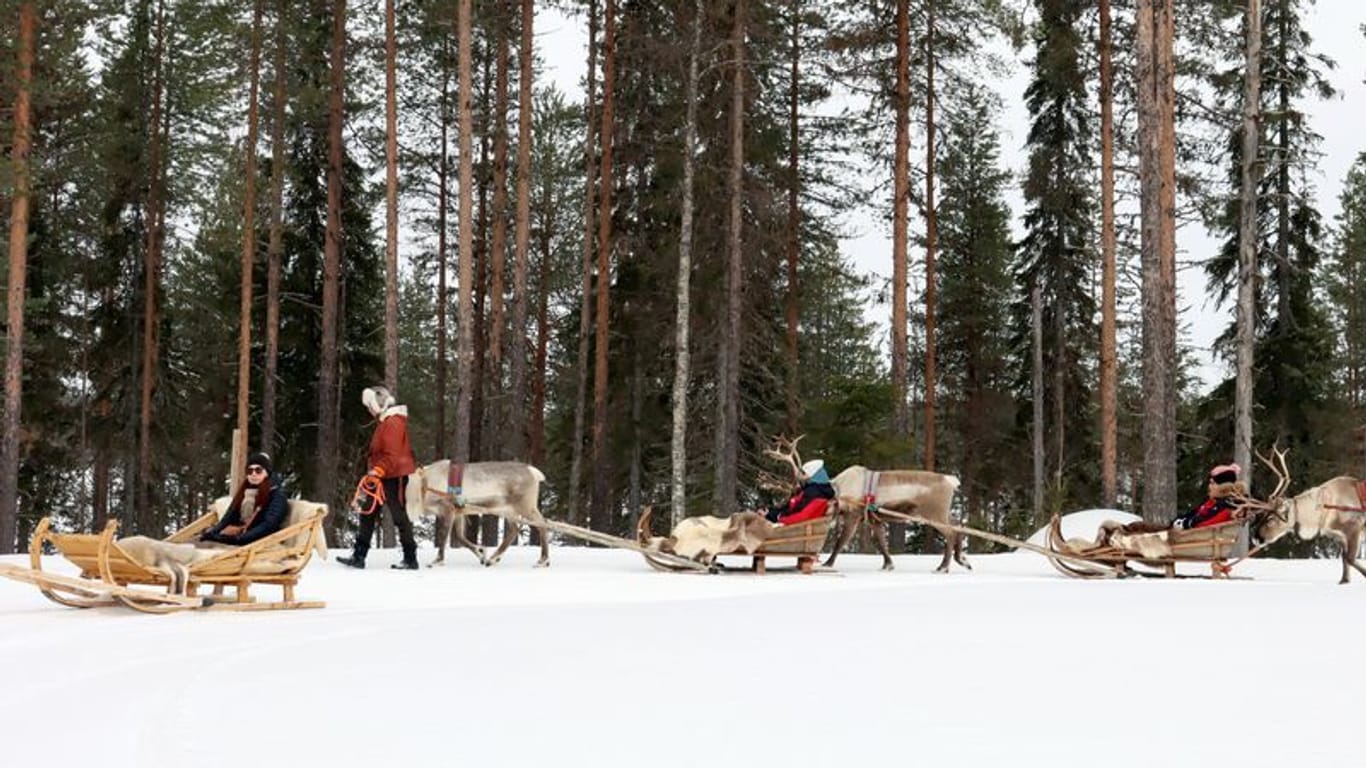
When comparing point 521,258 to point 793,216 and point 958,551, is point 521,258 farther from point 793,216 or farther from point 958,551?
point 958,551

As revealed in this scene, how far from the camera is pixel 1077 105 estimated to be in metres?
28.2

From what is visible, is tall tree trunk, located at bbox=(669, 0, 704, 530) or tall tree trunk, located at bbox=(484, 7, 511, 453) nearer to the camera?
tall tree trunk, located at bbox=(669, 0, 704, 530)

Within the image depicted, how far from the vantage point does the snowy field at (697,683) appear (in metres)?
4.44

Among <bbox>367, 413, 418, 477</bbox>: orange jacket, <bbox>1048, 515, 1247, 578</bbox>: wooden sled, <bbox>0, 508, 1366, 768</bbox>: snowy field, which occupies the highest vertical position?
<bbox>367, 413, 418, 477</bbox>: orange jacket

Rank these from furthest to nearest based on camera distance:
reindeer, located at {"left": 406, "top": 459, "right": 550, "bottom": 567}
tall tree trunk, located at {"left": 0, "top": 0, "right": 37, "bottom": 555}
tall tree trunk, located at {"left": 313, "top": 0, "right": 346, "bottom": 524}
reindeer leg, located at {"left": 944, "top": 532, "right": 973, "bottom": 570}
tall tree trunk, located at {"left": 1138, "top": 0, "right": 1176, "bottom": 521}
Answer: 1. tall tree trunk, located at {"left": 313, "top": 0, "right": 346, "bottom": 524}
2. tall tree trunk, located at {"left": 0, "top": 0, "right": 37, "bottom": 555}
3. tall tree trunk, located at {"left": 1138, "top": 0, "right": 1176, "bottom": 521}
4. reindeer leg, located at {"left": 944, "top": 532, "right": 973, "bottom": 570}
5. reindeer, located at {"left": 406, "top": 459, "right": 550, "bottom": 567}

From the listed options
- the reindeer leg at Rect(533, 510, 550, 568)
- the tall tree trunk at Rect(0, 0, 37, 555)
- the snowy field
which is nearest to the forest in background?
the tall tree trunk at Rect(0, 0, 37, 555)

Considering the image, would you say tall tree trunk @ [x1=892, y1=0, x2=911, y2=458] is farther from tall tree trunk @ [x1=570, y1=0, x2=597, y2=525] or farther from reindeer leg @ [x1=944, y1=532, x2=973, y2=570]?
reindeer leg @ [x1=944, y1=532, x2=973, y2=570]

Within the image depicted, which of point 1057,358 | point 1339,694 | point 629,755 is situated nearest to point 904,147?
point 1057,358

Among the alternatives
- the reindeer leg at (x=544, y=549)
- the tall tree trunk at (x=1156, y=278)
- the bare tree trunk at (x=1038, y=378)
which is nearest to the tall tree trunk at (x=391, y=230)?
the reindeer leg at (x=544, y=549)

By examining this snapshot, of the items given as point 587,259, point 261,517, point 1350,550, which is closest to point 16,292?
point 587,259

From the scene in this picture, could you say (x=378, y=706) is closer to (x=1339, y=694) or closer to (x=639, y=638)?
(x=639, y=638)

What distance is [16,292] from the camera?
70.9ft

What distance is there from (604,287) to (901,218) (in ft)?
18.2

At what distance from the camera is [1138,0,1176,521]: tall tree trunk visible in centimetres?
1652
